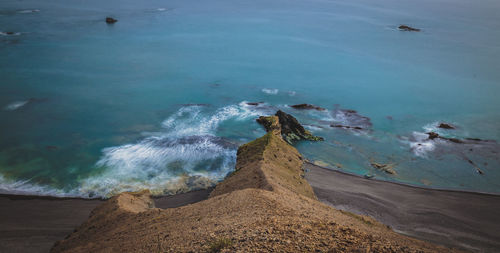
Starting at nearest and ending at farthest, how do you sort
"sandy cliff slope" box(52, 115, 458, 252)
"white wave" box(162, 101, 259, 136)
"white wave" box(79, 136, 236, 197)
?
1. "sandy cliff slope" box(52, 115, 458, 252)
2. "white wave" box(79, 136, 236, 197)
3. "white wave" box(162, 101, 259, 136)

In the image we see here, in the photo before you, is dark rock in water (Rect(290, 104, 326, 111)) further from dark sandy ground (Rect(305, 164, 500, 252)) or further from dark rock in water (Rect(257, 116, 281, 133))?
dark sandy ground (Rect(305, 164, 500, 252))

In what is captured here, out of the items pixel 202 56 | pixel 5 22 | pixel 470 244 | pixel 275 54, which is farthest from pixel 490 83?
pixel 5 22

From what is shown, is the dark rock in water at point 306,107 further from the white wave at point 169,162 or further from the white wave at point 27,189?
the white wave at point 27,189

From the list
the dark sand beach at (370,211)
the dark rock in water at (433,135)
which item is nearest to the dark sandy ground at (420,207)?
the dark sand beach at (370,211)

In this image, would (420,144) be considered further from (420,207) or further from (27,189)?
(27,189)

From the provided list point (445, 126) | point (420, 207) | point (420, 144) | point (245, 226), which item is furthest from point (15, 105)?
point (445, 126)

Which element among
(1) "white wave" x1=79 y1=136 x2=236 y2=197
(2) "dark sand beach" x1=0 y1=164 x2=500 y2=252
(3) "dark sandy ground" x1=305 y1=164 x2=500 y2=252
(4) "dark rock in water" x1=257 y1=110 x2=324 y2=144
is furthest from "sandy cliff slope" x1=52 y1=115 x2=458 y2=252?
(4) "dark rock in water" x1=257 y1=110 x2=324 y2=144

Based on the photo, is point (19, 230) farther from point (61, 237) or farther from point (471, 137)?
point (471, 137)
